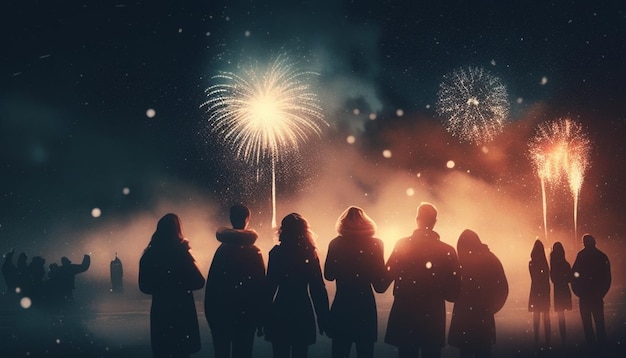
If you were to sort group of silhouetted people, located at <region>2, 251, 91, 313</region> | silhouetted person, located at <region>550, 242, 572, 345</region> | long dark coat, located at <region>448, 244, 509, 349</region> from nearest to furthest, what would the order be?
long dark coat, located at <region>448, 244, 509, 349</region>
silhouetted person, located at <region>550, 242, 572, 345</region>
group of silhouetted people, located at <region>2, 251, 91, 313</region>

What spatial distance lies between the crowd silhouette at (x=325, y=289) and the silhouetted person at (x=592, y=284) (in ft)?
14.8

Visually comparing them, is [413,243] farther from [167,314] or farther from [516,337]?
[516,337]

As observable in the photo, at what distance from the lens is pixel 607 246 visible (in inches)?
1810

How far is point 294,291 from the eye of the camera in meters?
6.08

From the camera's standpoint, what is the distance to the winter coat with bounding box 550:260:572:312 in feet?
36.0

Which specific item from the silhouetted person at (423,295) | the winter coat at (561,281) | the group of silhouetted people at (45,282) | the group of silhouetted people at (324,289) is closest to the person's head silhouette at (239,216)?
the group of silhouetted people at (324,289)

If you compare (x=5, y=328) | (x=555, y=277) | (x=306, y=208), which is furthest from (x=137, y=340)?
(x=306, y=208)

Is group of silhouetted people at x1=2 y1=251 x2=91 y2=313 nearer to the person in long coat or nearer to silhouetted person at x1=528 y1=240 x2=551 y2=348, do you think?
the person in long coat

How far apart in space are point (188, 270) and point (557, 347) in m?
7.16

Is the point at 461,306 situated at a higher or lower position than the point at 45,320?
higher

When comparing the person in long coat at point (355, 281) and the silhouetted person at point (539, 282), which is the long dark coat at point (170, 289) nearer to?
the person in long coat at point (355, 281)

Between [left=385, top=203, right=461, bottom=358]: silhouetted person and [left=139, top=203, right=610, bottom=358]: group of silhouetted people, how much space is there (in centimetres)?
→ 1

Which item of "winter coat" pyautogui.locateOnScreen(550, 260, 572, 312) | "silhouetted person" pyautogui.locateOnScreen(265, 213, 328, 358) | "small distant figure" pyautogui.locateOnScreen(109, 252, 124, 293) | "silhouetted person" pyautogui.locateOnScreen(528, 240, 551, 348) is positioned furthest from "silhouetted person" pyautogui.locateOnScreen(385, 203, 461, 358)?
"small distant figure" pyautogui.locateOnScreen(109, 252, 124, 293)

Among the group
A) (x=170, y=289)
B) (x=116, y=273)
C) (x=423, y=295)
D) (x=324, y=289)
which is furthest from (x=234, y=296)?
(x=116, y=273)
